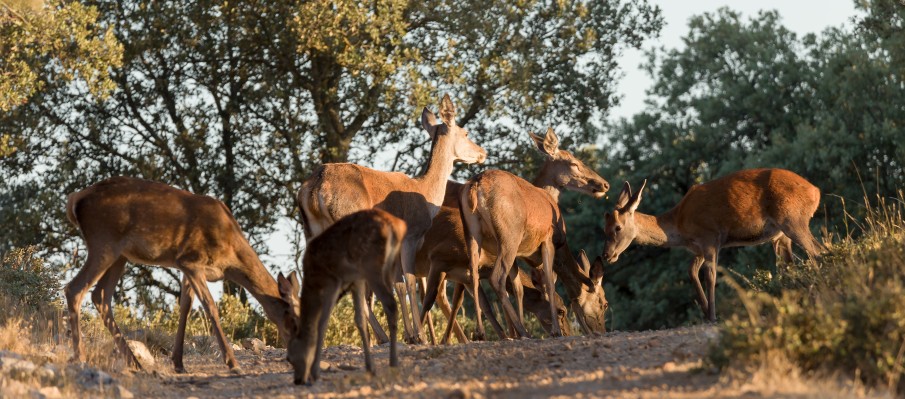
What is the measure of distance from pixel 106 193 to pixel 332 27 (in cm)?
795

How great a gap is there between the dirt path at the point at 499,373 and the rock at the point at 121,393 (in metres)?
0.16

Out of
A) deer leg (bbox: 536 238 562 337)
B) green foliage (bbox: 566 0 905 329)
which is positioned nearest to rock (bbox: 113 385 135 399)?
deer leg (bbox: 536 238 562 337)

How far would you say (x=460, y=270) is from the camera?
14539 millimetres

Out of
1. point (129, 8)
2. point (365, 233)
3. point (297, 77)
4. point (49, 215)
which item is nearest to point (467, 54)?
point (297, 77)

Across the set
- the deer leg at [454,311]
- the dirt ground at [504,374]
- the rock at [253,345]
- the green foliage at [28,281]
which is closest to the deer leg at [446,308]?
the deer leg at [454,311]

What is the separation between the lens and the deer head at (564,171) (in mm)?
17509

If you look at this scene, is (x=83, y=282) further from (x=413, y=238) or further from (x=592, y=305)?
(x=592, y=305)

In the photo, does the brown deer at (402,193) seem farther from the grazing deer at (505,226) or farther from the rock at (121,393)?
the rock at (121,393)

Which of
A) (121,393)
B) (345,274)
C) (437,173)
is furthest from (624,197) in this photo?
(121,393)

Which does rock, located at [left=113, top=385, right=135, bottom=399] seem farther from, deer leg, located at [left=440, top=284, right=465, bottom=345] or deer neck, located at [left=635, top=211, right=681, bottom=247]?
deer neck, located at [left=635, top=211, right=681, bottom=247]

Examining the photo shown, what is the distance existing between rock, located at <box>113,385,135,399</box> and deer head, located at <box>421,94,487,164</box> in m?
6.62

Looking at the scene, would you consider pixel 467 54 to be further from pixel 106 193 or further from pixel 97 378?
pixel 97 378

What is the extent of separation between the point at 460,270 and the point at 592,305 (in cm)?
215

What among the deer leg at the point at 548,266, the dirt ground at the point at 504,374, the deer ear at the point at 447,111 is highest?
the deer ear at the point at 447,111
